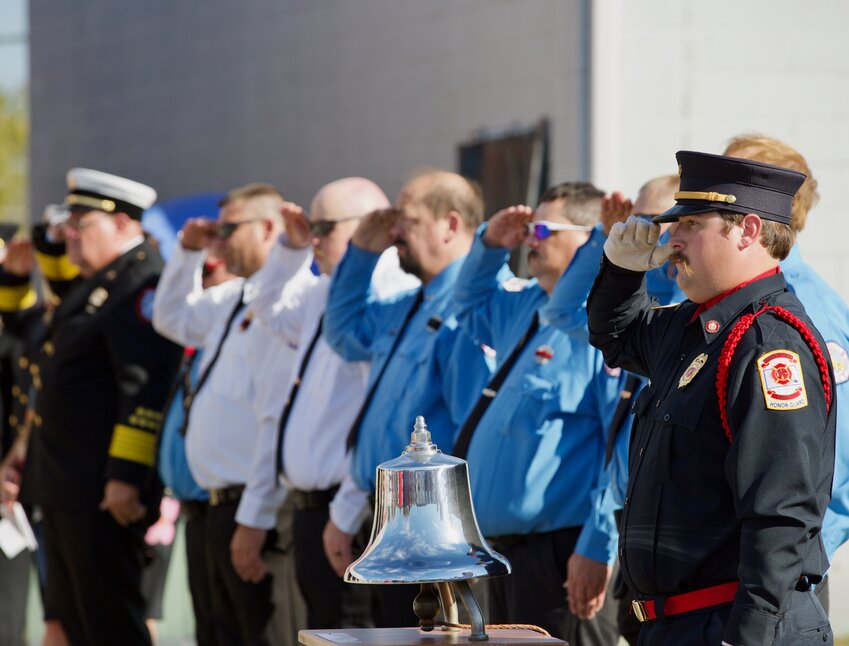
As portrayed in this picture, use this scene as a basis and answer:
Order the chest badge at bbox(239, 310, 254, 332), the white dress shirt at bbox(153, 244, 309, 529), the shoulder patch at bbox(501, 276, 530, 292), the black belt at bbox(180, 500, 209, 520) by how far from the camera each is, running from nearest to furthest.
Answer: the shoulder patch at bbox(501, 276, 530, 292)
the white dress shirt at bbox(153, 244, 309, 529)
the chest badge at bbox(239, 310, 254, 332)
the black belt at bbox(180, 500, 209, 520)

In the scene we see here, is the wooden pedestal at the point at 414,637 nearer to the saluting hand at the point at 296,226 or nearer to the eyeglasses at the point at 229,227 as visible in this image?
the saluting hand at the point at 296,226

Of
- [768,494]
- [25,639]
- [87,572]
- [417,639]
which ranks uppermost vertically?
[768,494]

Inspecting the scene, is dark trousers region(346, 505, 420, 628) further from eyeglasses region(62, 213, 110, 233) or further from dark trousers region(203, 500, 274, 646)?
eyeglasses region(62, 213, 110, 233)

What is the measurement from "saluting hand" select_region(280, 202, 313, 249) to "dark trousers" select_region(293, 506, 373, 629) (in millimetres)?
1127

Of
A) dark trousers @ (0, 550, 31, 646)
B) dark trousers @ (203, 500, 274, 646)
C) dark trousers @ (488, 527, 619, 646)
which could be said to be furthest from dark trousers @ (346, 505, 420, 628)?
dark trousers @ (0, 550, 31, 646)

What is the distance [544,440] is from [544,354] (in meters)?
0.27

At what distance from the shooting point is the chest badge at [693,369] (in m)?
2.80

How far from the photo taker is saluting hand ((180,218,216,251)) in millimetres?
6340

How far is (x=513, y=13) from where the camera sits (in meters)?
7.74

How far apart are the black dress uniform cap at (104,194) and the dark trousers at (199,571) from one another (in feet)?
4.98

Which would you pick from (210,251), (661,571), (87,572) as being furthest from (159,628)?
(661,571)

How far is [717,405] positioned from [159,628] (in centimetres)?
525

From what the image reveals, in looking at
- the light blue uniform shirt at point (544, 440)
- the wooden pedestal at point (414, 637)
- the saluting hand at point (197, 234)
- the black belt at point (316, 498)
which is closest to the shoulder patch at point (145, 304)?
the saluting hand at point (197, 234)

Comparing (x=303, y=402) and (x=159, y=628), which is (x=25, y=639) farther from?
(x=303, y=402)
